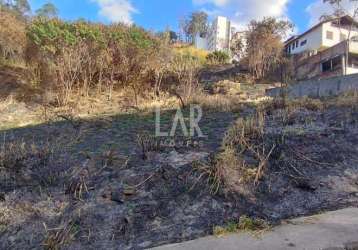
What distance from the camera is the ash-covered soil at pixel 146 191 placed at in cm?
301

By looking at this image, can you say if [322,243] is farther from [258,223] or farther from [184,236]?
[184,236]

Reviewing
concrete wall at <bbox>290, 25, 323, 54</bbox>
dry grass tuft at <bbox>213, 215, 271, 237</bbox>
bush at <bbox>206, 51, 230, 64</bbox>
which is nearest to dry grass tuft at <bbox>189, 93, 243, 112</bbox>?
dry grass tuft at <bbox>213, 215, 271, 237</bbox>

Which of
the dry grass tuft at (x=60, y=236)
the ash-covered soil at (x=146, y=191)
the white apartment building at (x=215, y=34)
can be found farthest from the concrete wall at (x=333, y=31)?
the dry grass tuft at (x=60, y=236)

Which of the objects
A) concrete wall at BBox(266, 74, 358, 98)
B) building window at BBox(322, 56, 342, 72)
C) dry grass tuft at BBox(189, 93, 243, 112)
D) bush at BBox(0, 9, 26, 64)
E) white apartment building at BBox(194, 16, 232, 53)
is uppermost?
white apartment building at BBox(194, 16, 232, 53)

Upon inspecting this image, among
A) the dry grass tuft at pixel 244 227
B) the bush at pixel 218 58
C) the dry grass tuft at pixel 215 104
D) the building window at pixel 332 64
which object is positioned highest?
the bush at pixel 218 58

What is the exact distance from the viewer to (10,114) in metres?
8.47

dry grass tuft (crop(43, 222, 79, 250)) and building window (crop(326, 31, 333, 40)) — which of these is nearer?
dry grass tuft (crop(43, 222, 79, 250))

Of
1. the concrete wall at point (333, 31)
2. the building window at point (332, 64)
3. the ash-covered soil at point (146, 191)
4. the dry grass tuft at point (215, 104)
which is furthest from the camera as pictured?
the concrete wall at point (333, 31)

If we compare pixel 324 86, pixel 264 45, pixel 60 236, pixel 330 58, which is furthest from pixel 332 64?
pixel 60 236

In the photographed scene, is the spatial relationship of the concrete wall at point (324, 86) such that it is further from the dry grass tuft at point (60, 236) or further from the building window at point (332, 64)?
the building window at point (332, 64)

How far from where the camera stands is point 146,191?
3.53 metres

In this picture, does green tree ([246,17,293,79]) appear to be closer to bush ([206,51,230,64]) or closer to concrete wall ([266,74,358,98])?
bush ([206,51,230,64])

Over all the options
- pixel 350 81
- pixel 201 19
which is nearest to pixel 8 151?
pixel 350 81

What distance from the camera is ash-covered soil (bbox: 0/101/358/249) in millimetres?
3012
